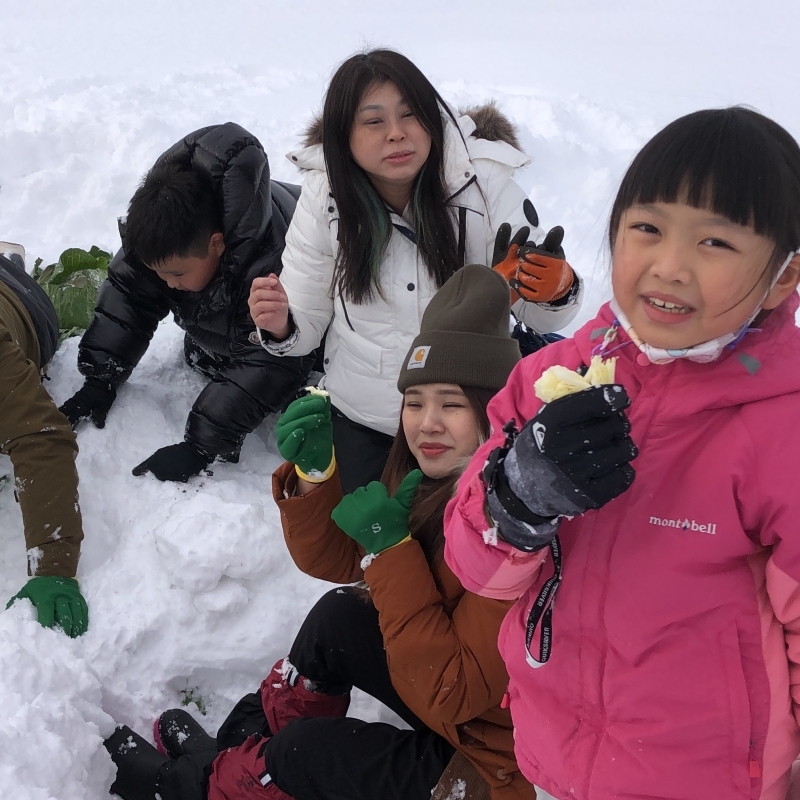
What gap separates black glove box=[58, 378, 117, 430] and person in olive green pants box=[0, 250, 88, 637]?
478 millimetres

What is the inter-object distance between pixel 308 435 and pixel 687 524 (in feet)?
2.91

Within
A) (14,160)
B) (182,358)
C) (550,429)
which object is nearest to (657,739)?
(550,429)

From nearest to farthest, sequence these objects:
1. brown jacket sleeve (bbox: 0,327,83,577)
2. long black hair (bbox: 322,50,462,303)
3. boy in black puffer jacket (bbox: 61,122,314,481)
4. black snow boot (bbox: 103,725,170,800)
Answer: black snow boot (bbox: 103,725,170,800) → long black hair (bbox: 322,50,462,303) → brown jacket sleeve (bbox: 0,327,83,577) → boy in black puffer jacket (bbox: 61,122,314,481)

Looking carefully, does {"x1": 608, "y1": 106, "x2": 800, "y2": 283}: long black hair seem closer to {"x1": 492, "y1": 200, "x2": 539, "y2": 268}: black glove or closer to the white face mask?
the white face mask

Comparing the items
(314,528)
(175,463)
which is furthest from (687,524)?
(175,463)

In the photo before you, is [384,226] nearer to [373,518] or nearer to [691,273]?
[373,518]

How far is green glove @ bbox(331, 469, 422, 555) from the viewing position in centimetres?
154

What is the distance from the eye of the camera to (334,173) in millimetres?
2092

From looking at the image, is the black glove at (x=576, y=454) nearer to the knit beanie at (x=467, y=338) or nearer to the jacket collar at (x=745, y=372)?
the jacket collar at (x=745, y=372)

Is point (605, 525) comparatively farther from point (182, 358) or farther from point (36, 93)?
point (36, 93)

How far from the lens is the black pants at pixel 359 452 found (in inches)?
95.7

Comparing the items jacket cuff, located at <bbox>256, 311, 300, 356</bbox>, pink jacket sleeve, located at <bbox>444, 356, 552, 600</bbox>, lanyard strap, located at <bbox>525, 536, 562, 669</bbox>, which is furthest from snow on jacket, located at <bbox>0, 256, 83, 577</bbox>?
lanyard strap, located at <bbox>525, 536, 562, 669</bbox>

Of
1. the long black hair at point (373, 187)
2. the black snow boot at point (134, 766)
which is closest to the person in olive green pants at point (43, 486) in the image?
the black snow boot at point (134, 766)

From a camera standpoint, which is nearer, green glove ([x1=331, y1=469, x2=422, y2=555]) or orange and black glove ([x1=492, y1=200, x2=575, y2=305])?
green glove ([x1=331, y1=469, x2=422, y2=555])
